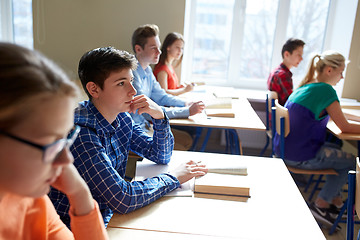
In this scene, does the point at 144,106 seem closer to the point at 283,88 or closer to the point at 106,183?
the point at 106,183

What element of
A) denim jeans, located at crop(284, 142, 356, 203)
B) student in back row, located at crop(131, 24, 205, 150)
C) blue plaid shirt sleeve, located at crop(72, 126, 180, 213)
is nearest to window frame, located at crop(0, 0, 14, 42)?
student in back row, located at crop(131, 24, 205, 150)

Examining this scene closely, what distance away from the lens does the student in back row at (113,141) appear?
1073 mm

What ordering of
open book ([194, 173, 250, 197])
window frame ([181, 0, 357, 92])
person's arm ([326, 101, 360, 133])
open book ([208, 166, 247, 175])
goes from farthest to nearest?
window frame ([181, 0, 357, 92]), person's arm ([326, 101, 360, 133]), open book ([208, 166, 247, 175]), open book ([194, 173, 250, 197])

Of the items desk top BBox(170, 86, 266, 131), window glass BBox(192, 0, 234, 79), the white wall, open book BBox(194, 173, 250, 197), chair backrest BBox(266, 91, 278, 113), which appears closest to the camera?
open book BBox(194, 173, 250, 197)

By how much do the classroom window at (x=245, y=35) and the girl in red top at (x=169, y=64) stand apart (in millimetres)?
626

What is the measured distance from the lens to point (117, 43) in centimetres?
346

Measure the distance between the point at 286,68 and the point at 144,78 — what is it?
1460 millimetres

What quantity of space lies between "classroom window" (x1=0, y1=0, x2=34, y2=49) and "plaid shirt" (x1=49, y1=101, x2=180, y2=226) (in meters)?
2.93

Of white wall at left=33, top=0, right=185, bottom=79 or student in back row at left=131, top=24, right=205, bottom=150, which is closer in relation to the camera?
student in back row at left=131, top=24, right=205, bottom=150

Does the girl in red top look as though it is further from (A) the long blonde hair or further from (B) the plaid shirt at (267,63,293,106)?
(A) the long blonde hair

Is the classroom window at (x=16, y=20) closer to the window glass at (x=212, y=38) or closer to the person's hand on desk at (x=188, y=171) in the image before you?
the window glass at (x=212, y=38)

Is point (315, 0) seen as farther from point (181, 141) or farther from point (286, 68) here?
point (181, 141)

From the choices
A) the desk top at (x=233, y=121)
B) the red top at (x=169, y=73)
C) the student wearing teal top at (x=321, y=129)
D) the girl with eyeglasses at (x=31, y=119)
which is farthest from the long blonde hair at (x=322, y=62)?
the girl with eyeglasses at (x=31, y=119)

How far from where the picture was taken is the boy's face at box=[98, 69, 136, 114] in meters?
1.25
